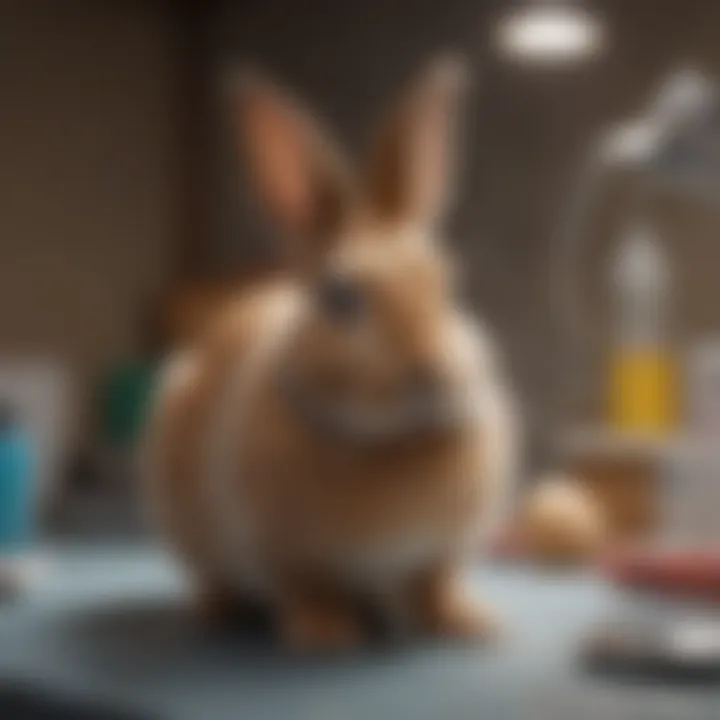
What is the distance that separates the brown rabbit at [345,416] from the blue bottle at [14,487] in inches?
10.3

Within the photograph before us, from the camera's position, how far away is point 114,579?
0.87 m

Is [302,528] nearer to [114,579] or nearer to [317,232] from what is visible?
[317,232]

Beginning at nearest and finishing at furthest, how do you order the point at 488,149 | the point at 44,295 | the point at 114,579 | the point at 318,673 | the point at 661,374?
the point at 318,673 → the point at 114,579 → the point at 661,374 → the point at 488,149 → the point at 44,295

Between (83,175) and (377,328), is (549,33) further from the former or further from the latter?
(377,328)

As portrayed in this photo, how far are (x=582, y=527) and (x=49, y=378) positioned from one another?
1.52ft


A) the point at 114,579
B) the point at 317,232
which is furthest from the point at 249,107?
the point at 114,579

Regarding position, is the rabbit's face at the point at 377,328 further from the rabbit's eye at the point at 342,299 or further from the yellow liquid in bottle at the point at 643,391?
the yellow liquid in bottle at the point at 643,391

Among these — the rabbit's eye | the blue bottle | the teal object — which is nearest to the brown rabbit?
the rabbit's eye

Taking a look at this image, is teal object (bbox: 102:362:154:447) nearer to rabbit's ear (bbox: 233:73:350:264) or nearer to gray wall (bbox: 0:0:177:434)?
gray wall (bbox: 0:0:177:434)

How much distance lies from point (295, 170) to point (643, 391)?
384mm

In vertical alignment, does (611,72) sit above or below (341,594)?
above

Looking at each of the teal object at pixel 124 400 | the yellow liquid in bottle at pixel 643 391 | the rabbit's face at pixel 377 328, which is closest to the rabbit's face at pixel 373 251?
the rabbit's face at pixel 377 328

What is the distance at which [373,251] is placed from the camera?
665mm

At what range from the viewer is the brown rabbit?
25.3 inches
